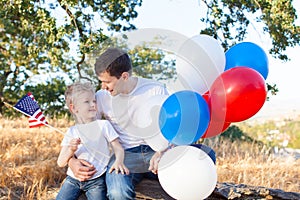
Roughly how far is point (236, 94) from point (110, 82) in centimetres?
71

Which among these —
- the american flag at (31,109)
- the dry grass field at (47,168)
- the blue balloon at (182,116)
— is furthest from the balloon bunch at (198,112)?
the dry grass field at (47,168)

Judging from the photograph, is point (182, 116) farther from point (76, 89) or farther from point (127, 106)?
point (76, 89)

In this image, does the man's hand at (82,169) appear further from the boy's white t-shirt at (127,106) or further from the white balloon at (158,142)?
the white balloon at (158,142)

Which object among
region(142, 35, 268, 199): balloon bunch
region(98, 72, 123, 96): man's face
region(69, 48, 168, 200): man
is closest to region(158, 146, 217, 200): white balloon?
region(142, 35, 268, 199): balloon bunch

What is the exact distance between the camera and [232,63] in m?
2.73

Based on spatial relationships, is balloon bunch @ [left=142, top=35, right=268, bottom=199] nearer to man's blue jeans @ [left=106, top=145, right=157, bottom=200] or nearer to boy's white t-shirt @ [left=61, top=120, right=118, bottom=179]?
man's blue jeans @ [left=106, top=145, right=157, bottom=200]

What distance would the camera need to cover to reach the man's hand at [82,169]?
8.37 ft

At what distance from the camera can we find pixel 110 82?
2469 millimetres

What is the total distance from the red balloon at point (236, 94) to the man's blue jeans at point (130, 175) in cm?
50

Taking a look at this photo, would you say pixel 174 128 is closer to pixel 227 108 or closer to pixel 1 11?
pixel 227 108

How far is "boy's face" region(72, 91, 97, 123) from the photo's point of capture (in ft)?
8.30

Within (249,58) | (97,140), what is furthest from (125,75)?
(249,58)

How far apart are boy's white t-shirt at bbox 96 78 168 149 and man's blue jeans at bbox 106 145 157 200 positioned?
6cm

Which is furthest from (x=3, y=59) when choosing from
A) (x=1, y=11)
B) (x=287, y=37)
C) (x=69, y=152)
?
(x=69, y=152)
